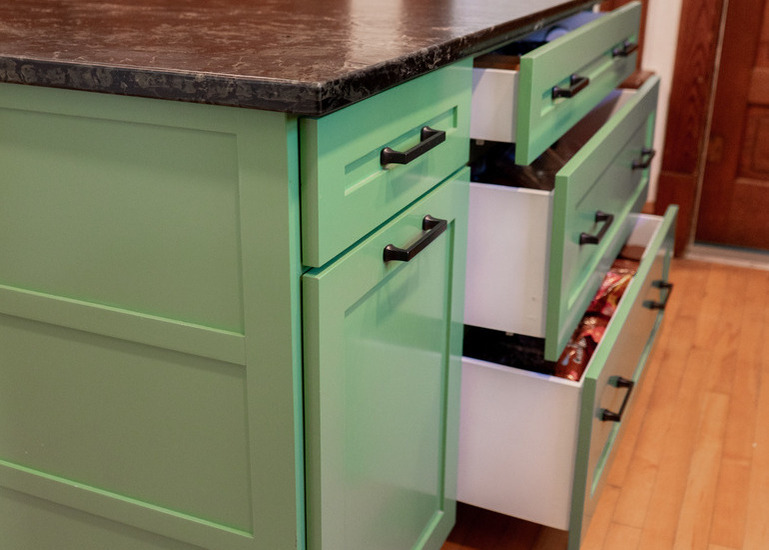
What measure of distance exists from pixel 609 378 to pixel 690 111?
5.29 ft

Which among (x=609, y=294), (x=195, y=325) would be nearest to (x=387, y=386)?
(x=195, y=325)

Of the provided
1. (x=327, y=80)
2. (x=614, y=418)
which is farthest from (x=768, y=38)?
(x=327, y=80)

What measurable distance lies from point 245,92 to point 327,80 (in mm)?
72

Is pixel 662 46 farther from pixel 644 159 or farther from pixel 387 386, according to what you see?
pixel 387 386

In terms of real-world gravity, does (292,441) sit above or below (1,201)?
below

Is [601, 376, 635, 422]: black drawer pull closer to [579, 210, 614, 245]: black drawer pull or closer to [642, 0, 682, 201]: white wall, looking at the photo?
[579, 210, 614, 245]: black drawer pull

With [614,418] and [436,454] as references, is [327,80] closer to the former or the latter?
[436,454]

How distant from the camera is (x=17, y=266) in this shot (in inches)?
38.1

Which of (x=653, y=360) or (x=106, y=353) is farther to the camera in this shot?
(x=653, y=360)

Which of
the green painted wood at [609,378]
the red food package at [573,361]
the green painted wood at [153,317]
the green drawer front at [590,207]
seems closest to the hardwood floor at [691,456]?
the green painted wood at [609,378]

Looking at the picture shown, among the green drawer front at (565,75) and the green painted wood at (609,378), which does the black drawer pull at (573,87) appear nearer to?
the green drawer front at (565,75)

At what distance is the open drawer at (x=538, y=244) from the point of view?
4.14 feet

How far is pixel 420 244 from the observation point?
103 cm

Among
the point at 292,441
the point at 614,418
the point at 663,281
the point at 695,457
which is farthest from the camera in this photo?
the point at 663,281
